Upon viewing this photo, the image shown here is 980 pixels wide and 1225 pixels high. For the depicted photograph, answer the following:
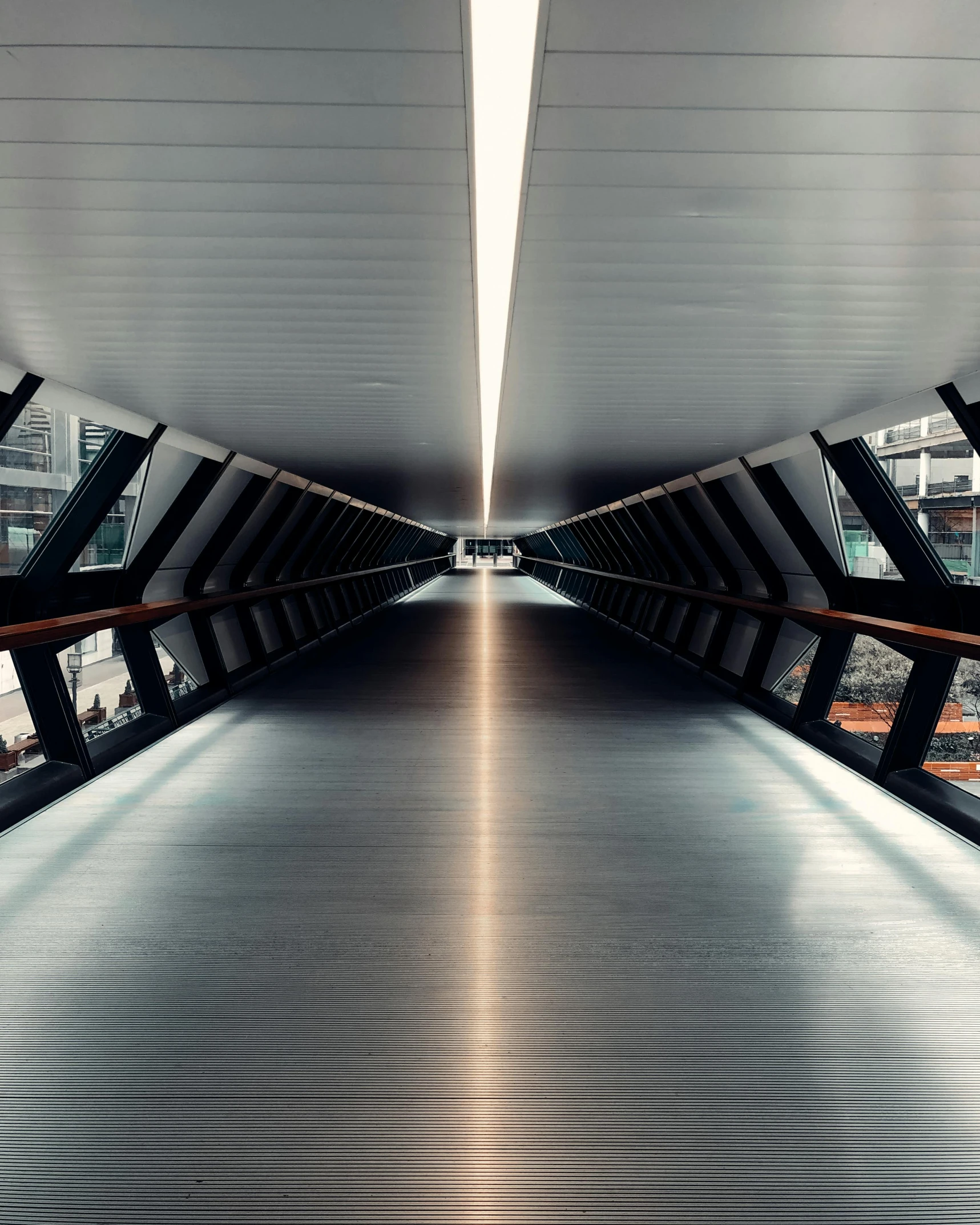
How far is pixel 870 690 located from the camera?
662 centimetres

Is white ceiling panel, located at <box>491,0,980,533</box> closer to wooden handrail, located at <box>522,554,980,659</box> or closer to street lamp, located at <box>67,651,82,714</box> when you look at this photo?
wooden handrail, located at <box>522,554,980,659</box>

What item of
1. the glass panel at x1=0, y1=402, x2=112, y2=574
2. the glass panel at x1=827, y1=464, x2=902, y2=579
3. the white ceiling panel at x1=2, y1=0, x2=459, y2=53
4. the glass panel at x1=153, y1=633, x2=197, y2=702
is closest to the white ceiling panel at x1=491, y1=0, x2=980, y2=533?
the white ceiling panel at x1=2, y1=0, x2=459, y2=53

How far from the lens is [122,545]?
8266mm

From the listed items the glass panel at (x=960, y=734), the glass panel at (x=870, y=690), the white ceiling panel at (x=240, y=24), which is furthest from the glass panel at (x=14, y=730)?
the glass panel at (x=960, y=734)

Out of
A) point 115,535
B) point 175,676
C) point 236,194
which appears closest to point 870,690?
point 236,194

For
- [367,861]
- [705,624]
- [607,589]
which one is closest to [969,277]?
[367,861]

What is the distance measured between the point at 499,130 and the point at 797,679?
620 cm

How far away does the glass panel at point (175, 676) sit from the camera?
803cm

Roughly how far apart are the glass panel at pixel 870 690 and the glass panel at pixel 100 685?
542cm

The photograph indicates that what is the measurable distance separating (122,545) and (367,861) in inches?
208

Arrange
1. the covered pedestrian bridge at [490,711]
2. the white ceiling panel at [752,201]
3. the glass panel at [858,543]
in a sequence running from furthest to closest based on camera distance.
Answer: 1. the glass panel at [858,543]
2. the covered pedestrian bridge at [490,711]
3. the white ceiling panel at [752,201]

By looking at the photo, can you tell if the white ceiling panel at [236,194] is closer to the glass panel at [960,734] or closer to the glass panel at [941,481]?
the glass panel at [941,481]

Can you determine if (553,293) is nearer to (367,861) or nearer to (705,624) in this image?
(367,861)

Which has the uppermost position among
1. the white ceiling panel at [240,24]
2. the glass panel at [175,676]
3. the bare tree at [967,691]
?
the white ceiling panel at [240,24]
